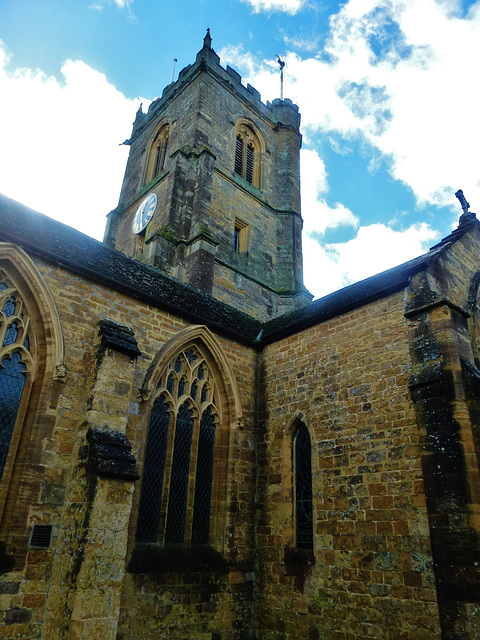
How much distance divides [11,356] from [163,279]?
404cm

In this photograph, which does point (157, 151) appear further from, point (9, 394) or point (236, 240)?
point (9, 394)

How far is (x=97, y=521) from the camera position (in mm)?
6094

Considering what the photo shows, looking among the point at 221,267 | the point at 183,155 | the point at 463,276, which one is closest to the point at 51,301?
the point at 463,276

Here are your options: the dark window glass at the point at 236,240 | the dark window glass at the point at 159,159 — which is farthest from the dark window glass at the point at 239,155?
the dark window glass at the point at 159,159

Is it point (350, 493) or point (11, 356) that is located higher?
point (11, 356)

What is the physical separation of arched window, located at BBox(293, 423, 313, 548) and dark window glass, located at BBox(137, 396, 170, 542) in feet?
8.88

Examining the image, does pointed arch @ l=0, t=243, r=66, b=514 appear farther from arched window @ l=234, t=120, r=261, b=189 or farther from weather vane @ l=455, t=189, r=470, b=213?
arched window @ l=234, t=120, r=261, b=189

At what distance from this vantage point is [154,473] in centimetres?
837

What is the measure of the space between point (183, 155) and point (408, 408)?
14.9 m

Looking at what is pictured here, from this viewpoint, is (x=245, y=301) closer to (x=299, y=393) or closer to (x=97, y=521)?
(x=299, y=393)

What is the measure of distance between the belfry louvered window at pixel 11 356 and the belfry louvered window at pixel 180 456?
7.99 ft

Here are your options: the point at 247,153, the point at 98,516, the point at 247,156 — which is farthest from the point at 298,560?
A: the point at 247,153

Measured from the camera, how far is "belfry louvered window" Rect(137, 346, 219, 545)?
27.0ft

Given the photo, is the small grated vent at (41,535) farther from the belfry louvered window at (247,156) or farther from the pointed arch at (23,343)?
the belfry louvered window at (247,156)
